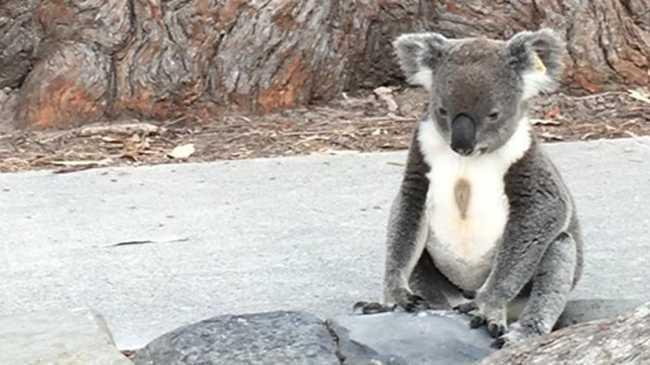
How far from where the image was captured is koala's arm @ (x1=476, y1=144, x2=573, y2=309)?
437 cm

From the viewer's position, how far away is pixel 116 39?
318 inches

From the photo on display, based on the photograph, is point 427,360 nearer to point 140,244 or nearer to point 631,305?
point 631,305

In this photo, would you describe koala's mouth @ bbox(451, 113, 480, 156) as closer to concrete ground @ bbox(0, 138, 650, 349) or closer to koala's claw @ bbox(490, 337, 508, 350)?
koala's claw @ bbox(490, 337, 508, 350)

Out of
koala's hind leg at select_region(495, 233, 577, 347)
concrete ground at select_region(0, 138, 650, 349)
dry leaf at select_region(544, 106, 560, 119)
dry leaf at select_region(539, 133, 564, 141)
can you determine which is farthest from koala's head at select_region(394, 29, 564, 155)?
dry leaf at select_region(544, 106, 560, 119)

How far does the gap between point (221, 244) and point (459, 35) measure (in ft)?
11.5

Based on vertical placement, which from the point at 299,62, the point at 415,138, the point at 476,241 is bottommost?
the point at 299,62

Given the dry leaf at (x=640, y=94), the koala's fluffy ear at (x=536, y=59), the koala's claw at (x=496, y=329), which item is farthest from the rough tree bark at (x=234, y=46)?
the koala's claw at (x=496, y=329)

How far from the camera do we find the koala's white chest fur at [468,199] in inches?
175

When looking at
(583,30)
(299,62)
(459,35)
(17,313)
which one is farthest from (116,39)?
(17,313)

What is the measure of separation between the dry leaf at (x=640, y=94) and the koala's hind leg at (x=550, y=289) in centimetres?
429

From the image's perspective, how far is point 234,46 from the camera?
8297mm

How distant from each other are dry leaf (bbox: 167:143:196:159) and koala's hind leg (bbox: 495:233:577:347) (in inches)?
135

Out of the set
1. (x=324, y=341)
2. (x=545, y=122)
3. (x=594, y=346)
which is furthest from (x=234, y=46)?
(x=594, y=346)

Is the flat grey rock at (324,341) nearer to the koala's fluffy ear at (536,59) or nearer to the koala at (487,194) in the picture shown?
the koala at (487,194)
